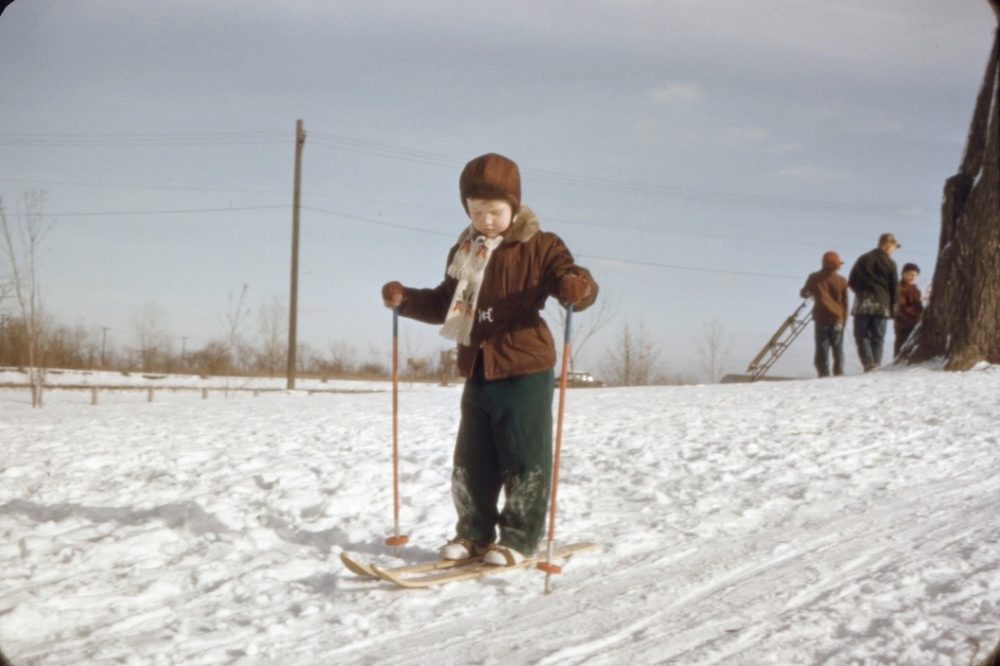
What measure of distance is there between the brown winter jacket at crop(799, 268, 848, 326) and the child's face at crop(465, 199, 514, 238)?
6698 mm

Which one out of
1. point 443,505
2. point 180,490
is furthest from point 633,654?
point 180,490

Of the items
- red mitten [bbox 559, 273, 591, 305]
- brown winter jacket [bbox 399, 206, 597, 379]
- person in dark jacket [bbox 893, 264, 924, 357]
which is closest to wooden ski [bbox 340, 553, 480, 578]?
brown winter jacket [bbox 399, 206, 597, 379]

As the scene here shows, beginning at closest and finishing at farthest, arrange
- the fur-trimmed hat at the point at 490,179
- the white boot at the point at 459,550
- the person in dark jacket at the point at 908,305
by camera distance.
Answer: the fur-trimmed hat at the point at 490,179
the white boot at the point at 459,550
the person in dark jacket at the point at 908,305

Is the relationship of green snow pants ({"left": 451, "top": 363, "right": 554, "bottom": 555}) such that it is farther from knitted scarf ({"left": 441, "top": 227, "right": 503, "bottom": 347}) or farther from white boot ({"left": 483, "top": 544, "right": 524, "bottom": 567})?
knitted scarf ({"left": 441, "top": 227, "right": 503, "bottom": 347})

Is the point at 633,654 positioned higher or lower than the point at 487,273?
lower

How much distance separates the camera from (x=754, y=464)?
443 cm

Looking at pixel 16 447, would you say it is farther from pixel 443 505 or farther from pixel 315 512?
pixel 443 505

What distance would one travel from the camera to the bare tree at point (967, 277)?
21.5 ft

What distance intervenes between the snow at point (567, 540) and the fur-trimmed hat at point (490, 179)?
47.3 inches

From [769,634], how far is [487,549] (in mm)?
1079

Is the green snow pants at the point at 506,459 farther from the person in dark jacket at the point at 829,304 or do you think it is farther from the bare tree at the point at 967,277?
→ the person in dark jacket at the point at 829,304

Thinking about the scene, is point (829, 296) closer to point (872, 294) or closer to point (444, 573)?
point (872, 294)

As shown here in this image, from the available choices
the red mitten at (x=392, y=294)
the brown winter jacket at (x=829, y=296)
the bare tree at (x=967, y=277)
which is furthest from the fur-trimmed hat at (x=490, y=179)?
the brown winter jacket at (x=829, y=296)

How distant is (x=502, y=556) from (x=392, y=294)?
938mm
